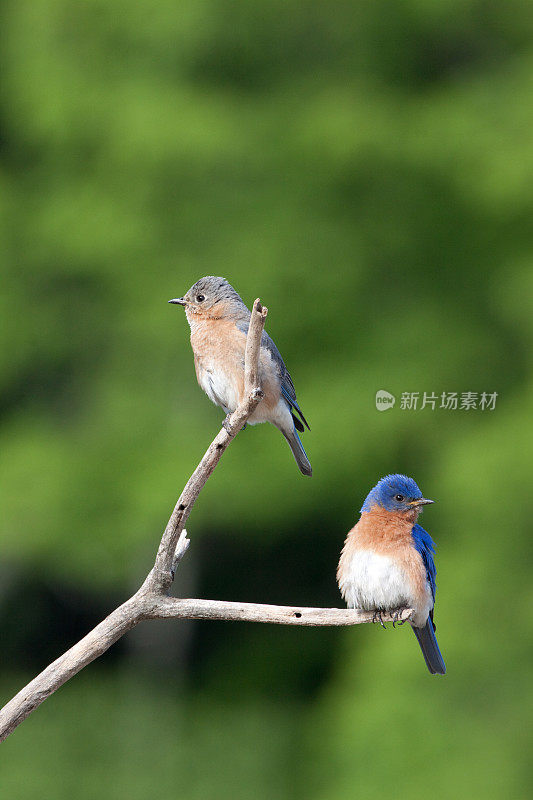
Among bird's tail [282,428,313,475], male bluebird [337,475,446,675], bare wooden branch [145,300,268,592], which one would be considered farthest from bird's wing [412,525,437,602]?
bare wooden branch [145,300,268,592]

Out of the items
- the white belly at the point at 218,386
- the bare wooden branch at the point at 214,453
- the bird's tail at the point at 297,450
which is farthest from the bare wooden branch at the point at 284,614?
the white belly at the point at 218,386

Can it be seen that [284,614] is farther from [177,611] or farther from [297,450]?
[297,450]

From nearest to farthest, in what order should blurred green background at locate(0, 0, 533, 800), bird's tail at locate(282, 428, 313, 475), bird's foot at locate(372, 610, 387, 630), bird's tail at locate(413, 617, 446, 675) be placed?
bird's tail at locate(413, 617, 446, 675), bird's foot at locate(372, 610, 387, 630), bird's tail at locate(282, 428, 313, 475), blurred green background at locate(0, 0, 533, 800)

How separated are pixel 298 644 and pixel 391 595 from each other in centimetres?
822

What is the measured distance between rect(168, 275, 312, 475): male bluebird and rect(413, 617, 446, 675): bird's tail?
0.55 m

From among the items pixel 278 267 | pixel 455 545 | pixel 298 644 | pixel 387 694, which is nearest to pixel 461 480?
pixel 455 545

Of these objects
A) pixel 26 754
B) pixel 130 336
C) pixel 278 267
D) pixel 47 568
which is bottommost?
pixel 26 754

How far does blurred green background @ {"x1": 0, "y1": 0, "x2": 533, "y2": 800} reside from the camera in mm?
7996

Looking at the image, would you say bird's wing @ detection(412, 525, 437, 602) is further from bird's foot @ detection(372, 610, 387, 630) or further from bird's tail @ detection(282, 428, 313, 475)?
bird's tail @ detection(282, 428, 313, 475)

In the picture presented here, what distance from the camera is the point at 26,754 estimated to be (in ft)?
31.1

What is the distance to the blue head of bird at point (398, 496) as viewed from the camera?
2.44 metres

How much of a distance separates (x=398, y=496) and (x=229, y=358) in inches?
27.1

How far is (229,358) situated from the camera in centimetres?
282

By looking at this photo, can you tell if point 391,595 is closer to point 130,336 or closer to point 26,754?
point 130,336
